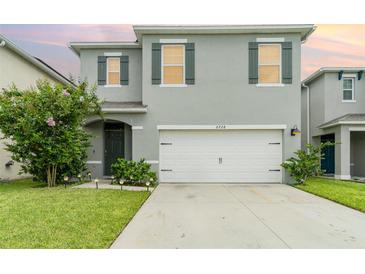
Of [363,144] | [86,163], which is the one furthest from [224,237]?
[363,144]

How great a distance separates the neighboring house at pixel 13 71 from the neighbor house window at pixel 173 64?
6715 mm

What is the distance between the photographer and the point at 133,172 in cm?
1002

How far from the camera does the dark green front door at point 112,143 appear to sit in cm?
1216

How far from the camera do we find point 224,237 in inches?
183

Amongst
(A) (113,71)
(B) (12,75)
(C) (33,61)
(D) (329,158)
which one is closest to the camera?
(A) (113,71)

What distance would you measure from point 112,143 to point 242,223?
8170 millimetres

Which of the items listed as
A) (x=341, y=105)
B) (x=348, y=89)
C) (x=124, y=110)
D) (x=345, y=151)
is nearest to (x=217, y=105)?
(x=124, y=110)

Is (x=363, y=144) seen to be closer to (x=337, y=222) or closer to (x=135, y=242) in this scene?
(x=337, y=222)

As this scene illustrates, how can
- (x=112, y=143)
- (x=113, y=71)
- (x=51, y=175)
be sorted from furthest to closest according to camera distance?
(x=113, y=71), (x=112, y=143), (x=51, y=175)

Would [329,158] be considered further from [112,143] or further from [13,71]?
[13,71]

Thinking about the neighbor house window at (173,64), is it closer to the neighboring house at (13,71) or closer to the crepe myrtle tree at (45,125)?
the crepe myrtle tree at (45,125)

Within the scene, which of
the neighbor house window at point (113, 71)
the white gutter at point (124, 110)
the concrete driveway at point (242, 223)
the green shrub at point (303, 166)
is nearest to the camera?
the concrete driveway at point (242, 223)

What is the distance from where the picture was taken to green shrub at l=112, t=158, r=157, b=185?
10008 mm

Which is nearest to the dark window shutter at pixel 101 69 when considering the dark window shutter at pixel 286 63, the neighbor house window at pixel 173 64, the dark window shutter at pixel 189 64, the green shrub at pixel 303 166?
the neighbor house window at pixel 173 64
